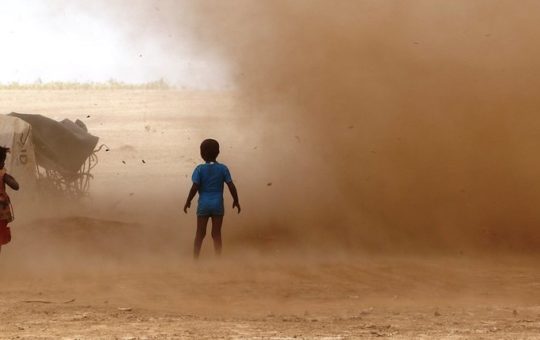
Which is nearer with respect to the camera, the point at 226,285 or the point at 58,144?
the point at 226,285

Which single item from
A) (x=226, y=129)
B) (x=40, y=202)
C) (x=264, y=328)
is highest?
(x=226, y=129)

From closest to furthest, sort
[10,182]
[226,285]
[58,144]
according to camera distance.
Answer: [226,285], [10,182], [58,144]

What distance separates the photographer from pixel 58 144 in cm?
1359

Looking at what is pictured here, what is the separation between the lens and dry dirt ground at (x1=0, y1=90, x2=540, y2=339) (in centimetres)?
727

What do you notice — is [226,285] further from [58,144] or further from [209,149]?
[58,144]

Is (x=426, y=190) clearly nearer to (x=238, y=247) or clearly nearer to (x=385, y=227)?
(x=385, y=227)

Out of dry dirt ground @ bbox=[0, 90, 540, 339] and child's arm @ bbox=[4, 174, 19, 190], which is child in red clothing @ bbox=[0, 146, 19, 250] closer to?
child's arm @ bbox=[4, 174, 19, 190]

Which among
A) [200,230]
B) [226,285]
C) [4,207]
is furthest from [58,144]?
[226,285]

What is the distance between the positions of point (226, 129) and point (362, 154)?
5184mm

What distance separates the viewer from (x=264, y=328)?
23.8 ft

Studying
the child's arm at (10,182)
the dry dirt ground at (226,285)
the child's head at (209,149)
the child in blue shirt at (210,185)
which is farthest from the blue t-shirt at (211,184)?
the child's arm at (10,182)

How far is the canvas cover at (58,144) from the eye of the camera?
13.4 metres

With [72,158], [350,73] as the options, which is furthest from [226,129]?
[350,73]

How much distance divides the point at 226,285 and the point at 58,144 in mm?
5114
